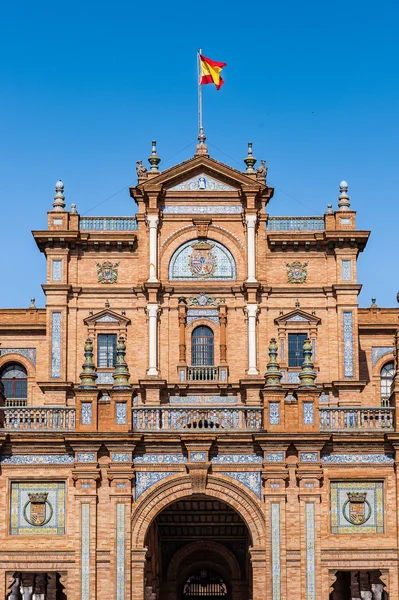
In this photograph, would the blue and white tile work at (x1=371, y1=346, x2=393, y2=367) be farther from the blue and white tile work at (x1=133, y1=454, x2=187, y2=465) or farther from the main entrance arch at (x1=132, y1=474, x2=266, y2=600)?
the blue and white tile work at (x1=133, y1=454, x2=187, y2=465)

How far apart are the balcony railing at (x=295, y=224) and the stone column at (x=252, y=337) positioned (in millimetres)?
3687

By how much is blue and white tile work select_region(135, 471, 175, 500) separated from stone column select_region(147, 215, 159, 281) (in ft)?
58.1

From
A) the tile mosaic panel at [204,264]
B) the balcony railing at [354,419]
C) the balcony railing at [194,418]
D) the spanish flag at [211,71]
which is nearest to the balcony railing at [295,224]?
the tile mosaic panel at [204,264]

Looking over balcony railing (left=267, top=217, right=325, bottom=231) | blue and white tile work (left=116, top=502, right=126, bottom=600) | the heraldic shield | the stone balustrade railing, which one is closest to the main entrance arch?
blue and white tile work (left=116, top=502, right=126, bottom=600)

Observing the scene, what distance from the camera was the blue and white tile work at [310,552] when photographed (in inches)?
1512

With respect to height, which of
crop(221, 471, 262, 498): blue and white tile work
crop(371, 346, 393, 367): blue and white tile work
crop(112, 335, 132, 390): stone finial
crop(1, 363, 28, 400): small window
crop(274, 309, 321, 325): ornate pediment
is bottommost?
crop(221, 471, 262, 498): blue and white tile work

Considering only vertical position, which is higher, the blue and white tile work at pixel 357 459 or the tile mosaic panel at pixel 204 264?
the tile mosaic panel at pixel 204 264

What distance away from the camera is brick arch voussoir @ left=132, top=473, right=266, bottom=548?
38938 mm

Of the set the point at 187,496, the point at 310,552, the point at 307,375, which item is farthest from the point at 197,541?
the point at 307,375

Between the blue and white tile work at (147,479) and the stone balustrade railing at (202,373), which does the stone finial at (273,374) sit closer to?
the blue and white tile work at (147,479)

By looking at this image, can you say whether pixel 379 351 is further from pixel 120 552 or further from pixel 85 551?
pixel 85 551

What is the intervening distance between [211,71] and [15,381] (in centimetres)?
1565

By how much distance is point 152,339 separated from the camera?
55.3 metres

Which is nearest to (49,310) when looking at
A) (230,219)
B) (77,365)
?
(77,365)
